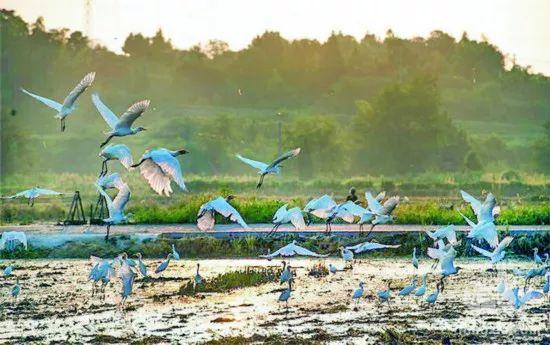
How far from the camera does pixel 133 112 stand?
14.9 m

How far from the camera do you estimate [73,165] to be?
65.0 m

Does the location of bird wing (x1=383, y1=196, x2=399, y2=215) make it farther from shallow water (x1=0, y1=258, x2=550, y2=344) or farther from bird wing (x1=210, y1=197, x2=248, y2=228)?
bird wing (x1=210, y1=197, x2=248, y2=228)

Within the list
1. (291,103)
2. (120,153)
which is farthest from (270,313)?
(291,103)

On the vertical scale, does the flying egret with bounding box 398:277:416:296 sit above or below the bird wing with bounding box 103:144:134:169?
below

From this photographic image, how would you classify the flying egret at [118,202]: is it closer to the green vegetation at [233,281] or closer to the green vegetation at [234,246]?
the green vegetation at [233,281]

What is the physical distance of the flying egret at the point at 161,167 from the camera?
1464 cm

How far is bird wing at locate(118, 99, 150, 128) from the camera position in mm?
14602

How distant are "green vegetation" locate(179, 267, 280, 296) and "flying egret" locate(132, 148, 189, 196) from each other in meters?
2.07

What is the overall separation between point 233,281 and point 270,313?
2638 mm

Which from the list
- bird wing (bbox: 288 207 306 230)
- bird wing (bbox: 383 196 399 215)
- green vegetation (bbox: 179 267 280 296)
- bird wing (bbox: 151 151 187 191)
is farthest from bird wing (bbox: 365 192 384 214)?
bird wing (bbox: 151 151 187 191)

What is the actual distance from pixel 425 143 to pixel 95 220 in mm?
38874

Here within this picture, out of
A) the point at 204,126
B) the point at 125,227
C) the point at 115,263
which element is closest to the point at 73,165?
the point at 204,126

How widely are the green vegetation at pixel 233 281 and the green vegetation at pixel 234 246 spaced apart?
2.93 meters

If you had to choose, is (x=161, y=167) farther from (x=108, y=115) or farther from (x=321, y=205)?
(x=321, y=205)
